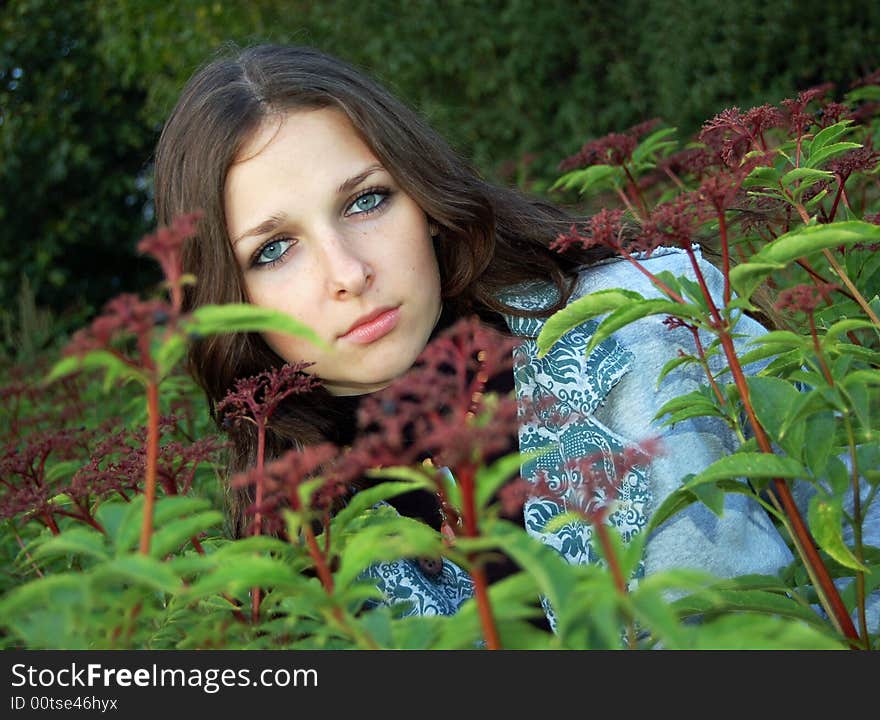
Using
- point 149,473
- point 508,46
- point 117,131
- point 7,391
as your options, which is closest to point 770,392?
point 149,473

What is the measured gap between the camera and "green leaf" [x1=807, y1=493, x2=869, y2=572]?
1.11 metres

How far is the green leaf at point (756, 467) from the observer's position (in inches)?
40.7

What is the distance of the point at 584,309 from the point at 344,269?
66 centimetres

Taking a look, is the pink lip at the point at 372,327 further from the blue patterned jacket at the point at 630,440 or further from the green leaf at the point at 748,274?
the green leaf at the point at 748,274

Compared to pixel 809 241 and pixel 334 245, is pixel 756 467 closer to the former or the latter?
pixel 809 241

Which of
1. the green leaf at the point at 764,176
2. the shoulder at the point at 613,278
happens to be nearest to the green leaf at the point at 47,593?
the green leaf at the point at 764,176

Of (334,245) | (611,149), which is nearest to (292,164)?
(334,245)

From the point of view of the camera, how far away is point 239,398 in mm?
1270

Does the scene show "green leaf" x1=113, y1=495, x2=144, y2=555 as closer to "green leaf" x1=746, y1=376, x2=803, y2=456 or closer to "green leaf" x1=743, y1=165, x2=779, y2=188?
"green leaf" x1=746, y1=376, x2=803, y2=456

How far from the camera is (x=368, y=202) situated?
78.9 inches

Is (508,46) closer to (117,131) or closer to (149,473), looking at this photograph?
(117,131)

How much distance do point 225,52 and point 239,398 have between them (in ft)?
5.28

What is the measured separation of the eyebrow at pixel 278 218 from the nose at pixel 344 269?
11cm

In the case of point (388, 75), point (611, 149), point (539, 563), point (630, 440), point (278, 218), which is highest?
point (388, 75)
